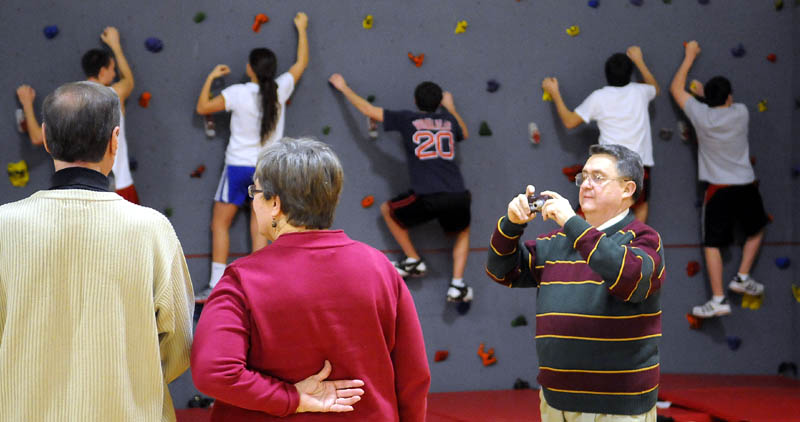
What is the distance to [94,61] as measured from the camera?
457 centimetres

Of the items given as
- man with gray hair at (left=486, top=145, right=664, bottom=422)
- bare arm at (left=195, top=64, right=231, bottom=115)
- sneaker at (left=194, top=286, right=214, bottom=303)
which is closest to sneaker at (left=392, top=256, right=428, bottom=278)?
sneaker at (left=194, top=286, right=214, bottom=303)

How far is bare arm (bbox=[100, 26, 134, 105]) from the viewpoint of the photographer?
4.72 m

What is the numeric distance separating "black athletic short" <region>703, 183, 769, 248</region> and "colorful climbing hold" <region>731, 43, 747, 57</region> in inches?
36.9

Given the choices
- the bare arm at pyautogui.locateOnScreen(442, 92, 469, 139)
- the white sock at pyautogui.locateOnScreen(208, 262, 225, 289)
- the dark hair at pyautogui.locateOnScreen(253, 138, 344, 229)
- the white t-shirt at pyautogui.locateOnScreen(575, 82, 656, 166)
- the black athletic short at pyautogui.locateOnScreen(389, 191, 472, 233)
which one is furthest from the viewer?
the bare arm at pyautogui.locateOnScreen(442, 92, 469, 139)

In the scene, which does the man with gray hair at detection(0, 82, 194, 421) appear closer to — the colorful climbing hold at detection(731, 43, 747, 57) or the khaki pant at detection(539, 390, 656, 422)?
the khaki pant at detection(539, 390, 656, 422)

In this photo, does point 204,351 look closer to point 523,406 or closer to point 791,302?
point 523,406

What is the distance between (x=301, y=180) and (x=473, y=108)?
3639 mm

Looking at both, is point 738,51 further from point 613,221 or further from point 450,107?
point 613,221

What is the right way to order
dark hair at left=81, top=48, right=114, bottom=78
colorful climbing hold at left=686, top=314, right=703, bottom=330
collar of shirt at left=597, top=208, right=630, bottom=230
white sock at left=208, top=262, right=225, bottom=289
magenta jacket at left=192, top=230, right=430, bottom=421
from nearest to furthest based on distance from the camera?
magenta jacket at left=192, top=230, right=430, bottom=421 → collar of shirt at left=597, top=208, right=630, bottom=230 → dark hair at left=81, top=48, right=114, bottom=78 → white sock at left=208, top=262, right=225, bottom=289 → colorful climbing hold at left=686, top=314, right=703, bottom=330

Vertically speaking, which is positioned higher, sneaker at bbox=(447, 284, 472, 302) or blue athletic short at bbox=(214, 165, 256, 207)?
blue athletic short at bbox=(214, 165, 256, 207)

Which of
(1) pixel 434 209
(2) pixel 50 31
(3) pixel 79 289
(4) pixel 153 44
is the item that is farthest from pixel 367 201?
(3) pixel 79 289

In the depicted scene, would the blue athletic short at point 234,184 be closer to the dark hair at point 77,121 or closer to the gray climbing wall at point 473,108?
the gray climbing wall at point 473,108

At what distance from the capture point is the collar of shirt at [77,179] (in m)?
1.79

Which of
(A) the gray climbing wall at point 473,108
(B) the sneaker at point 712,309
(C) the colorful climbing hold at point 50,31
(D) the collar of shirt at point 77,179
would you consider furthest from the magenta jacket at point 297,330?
(B) the sneaker at point 712,309
